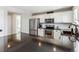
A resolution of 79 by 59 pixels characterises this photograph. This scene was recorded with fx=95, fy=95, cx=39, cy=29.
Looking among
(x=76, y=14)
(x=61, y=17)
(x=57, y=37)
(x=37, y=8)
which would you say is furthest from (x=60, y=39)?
(x=37, y=8)

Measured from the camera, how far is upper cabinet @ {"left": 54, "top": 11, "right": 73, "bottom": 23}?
1419 mm

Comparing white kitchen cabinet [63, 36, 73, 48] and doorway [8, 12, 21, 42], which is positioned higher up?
doorway [8, 12, 21, 42]

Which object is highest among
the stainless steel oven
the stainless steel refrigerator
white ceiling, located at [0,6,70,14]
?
white ceiling, located at [0,6,70,14]

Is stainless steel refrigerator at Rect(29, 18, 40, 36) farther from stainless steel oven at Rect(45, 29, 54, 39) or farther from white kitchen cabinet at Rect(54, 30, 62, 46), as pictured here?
white kitchen cabinet at Rect(54, 30, 62, 46)

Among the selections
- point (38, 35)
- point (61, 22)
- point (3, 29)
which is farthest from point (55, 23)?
point (3, 29)

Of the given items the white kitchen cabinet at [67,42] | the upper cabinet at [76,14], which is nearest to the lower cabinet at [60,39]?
the white kitchen cabinet at [67,42]

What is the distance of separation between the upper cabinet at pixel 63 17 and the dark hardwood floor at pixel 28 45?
422 mm

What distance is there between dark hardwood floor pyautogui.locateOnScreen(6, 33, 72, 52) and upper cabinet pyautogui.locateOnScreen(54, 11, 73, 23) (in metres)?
0.42

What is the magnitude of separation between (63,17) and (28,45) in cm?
71

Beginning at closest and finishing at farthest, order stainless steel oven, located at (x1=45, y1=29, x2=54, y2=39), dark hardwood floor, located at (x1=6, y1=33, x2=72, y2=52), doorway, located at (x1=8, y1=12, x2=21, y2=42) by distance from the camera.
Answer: dark hardwood floor, located at (x1=6, y1=33, x2=72, y2=52) < doorway, located at (x1=8, y1=12, x2=21, y2=42) < stainless steel oven, located at (x1=45, y1=29, x2=54, y2=39)

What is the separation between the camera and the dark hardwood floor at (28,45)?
4.46 ft

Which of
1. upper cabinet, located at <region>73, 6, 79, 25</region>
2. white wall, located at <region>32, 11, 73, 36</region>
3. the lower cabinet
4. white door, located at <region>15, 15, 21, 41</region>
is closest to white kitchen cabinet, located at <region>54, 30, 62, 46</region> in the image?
the lower cabinet

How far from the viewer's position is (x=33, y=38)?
5.27 ft

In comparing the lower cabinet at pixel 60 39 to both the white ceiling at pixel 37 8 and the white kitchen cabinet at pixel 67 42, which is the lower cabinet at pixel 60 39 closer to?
the white kitchen cabinet at pixel 67 42
